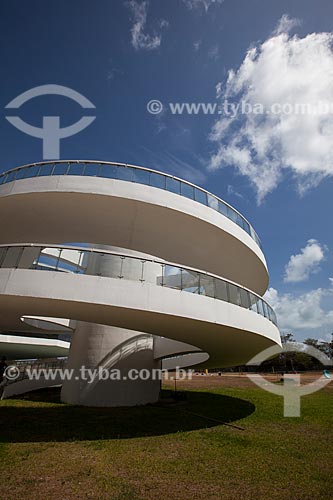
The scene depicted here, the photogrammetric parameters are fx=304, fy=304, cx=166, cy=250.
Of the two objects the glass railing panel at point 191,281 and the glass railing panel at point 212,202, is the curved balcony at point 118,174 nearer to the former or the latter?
the glass railing panel at point 212,202

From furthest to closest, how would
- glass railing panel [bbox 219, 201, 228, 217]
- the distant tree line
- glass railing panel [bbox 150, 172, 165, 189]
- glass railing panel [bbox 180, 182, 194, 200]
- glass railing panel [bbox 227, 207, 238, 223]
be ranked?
the distant tree line < glass railing panel [bbox 227, 207, 238, 223] < glass railing panel [bbox 219, 201, 228, 217] < glass railing panel [bbox 180, 182, 194, 200] < glass railing panel [bbox 150, 172, 165, 189]

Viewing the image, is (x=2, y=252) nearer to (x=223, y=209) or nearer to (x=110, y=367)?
(x=110, y=367)

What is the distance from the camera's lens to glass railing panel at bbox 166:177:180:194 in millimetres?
11043

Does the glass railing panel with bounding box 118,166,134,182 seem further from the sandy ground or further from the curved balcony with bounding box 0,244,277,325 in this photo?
the sandy ground

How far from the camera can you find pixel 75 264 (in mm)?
7914

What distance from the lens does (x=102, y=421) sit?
9.56 meters

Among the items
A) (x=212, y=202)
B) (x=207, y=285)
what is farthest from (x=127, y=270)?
(x=212, y=202)

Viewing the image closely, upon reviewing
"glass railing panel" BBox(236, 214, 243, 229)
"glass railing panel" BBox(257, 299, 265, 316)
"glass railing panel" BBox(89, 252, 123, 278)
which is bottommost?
"glass railing panel" BBox(257, 299, 265, 316)

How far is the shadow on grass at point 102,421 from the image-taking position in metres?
8.07

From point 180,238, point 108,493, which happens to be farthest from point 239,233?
point 108,493

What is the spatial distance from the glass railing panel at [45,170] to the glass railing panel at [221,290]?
22.3ft

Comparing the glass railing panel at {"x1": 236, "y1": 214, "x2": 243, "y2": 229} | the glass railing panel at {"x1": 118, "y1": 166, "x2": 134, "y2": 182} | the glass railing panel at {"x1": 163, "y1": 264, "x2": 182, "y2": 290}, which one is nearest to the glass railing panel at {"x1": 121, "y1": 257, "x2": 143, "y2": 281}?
the glass railing panel at {"x1": 163, "y1": 264, "x2": 182, "y2": 290}

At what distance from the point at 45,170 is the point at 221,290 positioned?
723 centimetres

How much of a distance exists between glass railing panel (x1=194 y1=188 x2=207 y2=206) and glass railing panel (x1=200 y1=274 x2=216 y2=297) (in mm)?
3945
